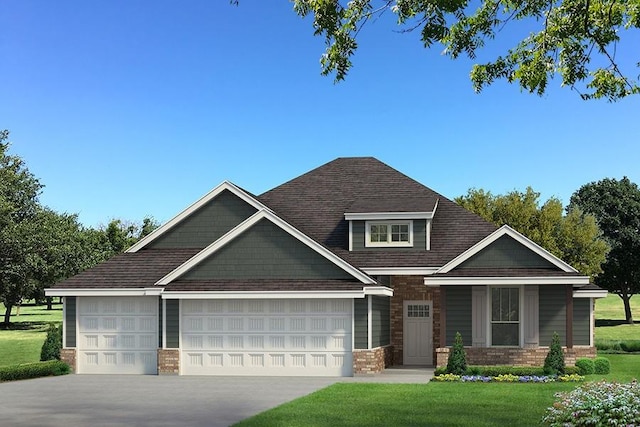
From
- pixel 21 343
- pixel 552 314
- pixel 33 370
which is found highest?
pixel 552 314

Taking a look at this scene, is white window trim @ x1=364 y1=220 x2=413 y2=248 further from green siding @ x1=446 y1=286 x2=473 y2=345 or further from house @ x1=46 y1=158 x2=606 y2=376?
green siding @ x1=446 y1=286 x2=473 y2=345

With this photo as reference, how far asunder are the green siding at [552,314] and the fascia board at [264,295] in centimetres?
648

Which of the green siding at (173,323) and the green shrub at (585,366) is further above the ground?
the green siding at (173,323)

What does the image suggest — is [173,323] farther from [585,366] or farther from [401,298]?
[585,366]

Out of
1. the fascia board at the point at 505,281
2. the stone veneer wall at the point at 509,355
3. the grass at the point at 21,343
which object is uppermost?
the fascia board at the point at 505,281

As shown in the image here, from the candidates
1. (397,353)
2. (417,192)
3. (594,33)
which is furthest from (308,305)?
(594,33)

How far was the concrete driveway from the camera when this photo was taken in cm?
1733

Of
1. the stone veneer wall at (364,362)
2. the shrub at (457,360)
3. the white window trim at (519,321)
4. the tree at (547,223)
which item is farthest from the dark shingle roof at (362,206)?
the tree at (547,223)

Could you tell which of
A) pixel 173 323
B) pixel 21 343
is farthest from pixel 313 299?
pixel 21 343

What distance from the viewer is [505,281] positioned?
27.7m

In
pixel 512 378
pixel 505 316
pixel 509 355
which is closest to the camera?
pixel 512 378

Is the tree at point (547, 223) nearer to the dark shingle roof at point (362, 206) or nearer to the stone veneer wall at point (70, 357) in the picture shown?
the dark shingle roof at point (362, 206)

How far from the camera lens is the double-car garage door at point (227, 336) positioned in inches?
1084

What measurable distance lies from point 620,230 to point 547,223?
16.6 m
